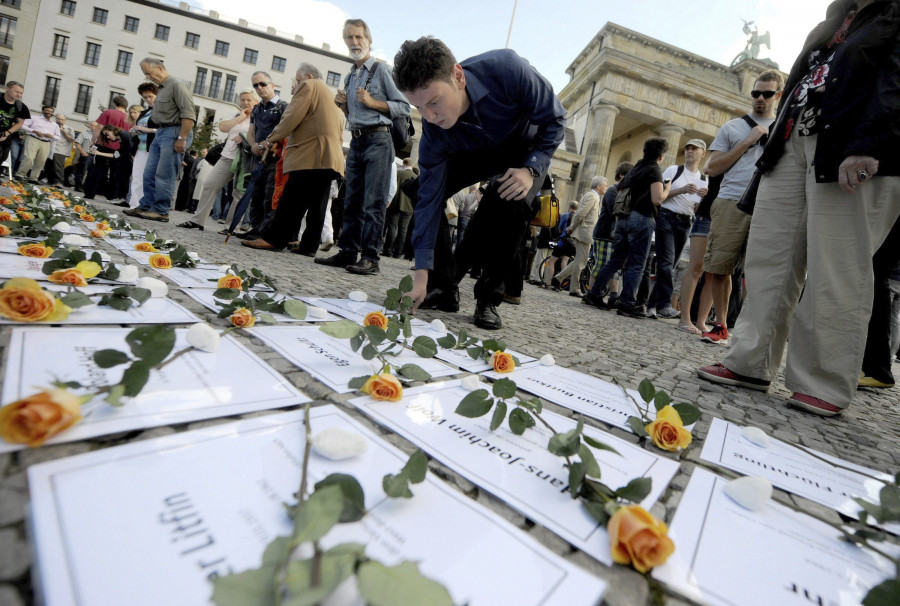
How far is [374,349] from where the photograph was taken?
120 cm

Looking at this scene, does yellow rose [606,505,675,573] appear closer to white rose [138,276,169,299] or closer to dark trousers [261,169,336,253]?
white rose [138,276,169,299]

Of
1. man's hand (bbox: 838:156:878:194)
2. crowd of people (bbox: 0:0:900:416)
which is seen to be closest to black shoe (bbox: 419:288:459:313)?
crowd of people (bbox: 0:0:900:416)

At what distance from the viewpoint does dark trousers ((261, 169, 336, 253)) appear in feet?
14.3

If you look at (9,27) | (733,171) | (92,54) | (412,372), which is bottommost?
(412,372)

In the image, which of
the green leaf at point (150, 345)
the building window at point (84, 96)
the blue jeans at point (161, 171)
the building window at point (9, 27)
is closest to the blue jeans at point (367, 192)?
the blue jeans at point (161, 171)

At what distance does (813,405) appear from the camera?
1.86 metres

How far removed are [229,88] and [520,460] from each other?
41653 millimetres

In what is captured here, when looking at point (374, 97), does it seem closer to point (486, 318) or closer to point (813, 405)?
point (486, 318)

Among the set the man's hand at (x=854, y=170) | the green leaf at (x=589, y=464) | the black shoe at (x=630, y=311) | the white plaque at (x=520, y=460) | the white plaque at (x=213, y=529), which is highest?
the man's hand at (x=854, y=170)

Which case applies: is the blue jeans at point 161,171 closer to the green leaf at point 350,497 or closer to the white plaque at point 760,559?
the green leaf at point 350,497

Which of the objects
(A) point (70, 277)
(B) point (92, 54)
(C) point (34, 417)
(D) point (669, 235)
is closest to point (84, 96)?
(B) point (92, 54)

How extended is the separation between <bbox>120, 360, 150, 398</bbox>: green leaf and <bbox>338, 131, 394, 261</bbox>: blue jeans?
11.2 ft

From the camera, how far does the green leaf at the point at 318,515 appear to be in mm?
430

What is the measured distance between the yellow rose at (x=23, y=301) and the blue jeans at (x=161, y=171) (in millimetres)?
5119
